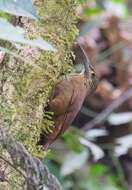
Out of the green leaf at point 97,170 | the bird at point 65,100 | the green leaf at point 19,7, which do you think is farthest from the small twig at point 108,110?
the green leaf at point 19,7

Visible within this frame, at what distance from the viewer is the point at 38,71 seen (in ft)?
3.89

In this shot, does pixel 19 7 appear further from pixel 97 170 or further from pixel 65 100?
pixel 97 170

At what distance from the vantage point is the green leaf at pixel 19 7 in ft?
2.61

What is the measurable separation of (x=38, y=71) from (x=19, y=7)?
381 millimetres

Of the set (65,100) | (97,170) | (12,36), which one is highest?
(12,36)

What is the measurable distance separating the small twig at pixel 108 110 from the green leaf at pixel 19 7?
2.33m

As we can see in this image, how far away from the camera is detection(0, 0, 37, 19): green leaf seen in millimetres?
795

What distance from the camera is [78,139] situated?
221 centimetres

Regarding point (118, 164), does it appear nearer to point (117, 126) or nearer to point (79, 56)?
point (117, 126)

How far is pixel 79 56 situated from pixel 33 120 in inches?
10.2

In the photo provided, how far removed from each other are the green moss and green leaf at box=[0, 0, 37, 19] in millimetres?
279

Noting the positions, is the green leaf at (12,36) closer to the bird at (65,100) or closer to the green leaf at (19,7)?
the green leaf at (19,7)

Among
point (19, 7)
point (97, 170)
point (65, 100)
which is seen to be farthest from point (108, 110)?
point (19, 7)

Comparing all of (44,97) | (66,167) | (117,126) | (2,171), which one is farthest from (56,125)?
(117,126)
